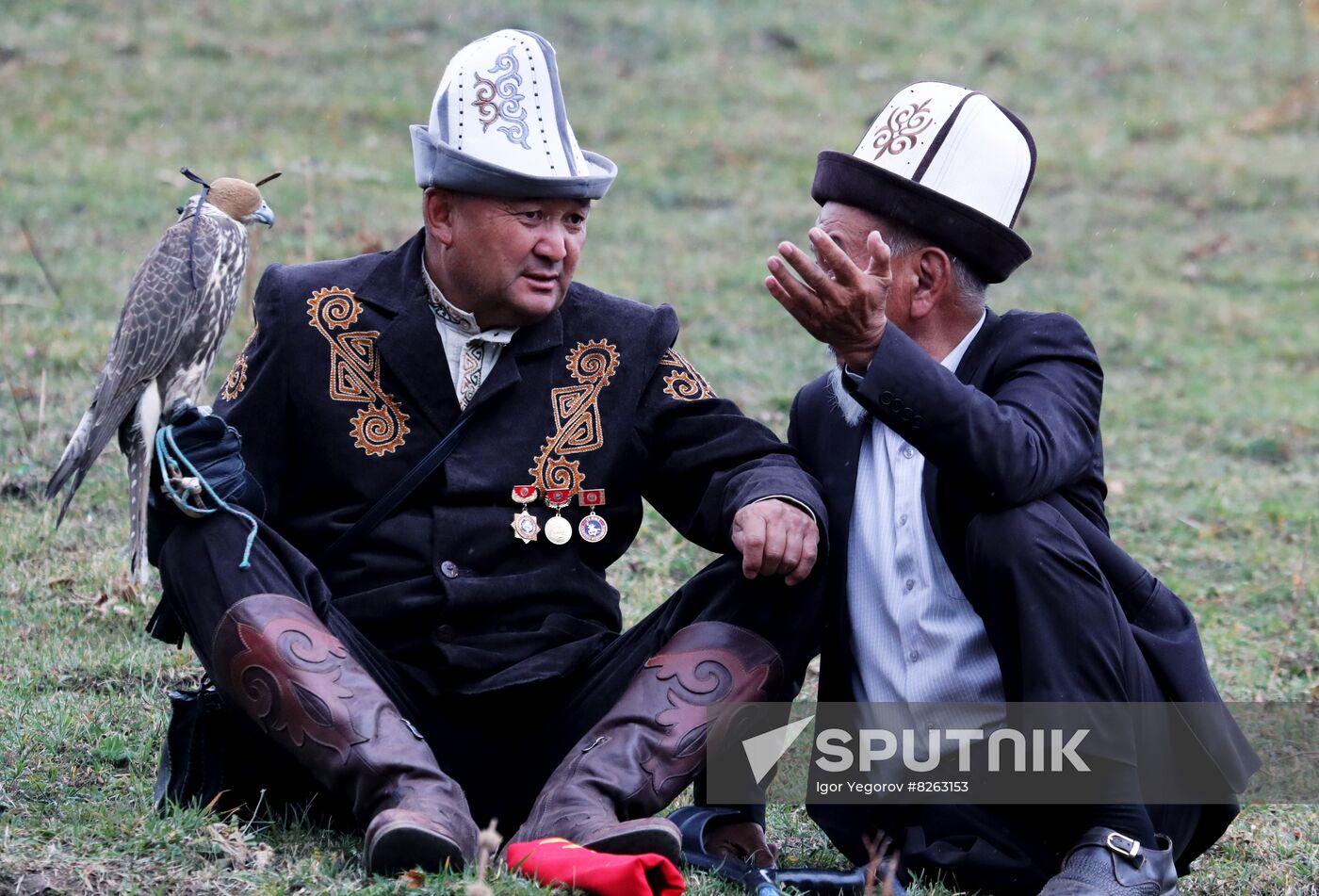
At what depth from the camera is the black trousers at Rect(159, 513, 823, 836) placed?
10.6 feet

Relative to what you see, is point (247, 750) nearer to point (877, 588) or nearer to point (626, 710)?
point (626, 710)

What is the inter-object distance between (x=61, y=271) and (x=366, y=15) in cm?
820

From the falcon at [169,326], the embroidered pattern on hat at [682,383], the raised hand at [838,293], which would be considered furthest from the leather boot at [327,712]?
the raised hand at [838,293]

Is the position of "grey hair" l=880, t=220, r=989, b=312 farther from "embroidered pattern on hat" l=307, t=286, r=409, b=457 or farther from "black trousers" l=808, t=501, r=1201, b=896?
"embroidered pattern on hat" l=307, t=286, r=409, b=457

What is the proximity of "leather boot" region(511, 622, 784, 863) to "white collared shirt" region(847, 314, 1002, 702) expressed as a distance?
0.25 meters

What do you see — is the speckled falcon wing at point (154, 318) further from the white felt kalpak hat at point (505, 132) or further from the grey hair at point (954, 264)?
the grey hair at point (954, 264)

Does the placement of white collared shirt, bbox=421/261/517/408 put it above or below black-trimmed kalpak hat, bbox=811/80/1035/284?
below

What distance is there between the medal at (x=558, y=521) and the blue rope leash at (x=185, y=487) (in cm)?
68

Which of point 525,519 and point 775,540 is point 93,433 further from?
point 775,540

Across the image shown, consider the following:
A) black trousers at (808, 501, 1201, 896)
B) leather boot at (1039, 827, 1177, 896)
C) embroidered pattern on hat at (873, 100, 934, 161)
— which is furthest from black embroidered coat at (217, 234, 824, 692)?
leather boot at (1039, 827, 1177, 896)

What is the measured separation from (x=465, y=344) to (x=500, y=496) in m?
0.36

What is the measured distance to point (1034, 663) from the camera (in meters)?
3.17

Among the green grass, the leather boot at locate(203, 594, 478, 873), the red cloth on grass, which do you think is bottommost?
the green grass

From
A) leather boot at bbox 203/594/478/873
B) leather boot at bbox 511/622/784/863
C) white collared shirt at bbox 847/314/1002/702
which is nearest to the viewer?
leather boot at bbox 203/594/478/873
